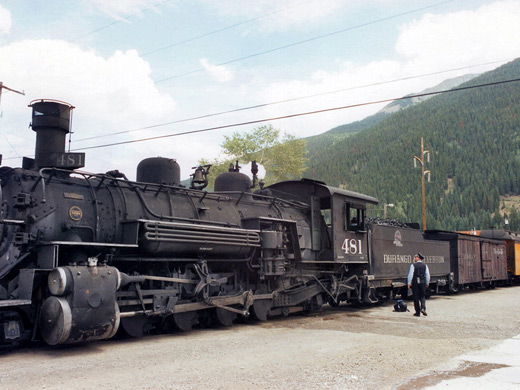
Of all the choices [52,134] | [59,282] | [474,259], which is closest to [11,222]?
[59,282]

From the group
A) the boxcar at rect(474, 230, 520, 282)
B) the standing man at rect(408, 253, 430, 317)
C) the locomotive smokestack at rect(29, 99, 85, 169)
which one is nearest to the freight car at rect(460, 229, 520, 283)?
the boxcar at rect(474, 230, 520, 282)

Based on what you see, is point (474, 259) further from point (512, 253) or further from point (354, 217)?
point (354, 217)

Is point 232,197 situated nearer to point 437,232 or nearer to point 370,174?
point 437,232

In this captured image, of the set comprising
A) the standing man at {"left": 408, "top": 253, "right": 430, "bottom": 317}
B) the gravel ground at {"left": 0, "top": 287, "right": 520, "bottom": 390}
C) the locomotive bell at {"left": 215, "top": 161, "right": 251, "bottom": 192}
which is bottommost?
the gravel ground at {"left": 0, "top": 287, "right": 520, "bottom": 390}

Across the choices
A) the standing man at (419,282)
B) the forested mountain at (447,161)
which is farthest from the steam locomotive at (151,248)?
the forested mountain at (447,161)

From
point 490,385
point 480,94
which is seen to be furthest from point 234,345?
point 480,94

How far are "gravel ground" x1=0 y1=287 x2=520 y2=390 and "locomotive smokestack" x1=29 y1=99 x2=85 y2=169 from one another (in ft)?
9.60

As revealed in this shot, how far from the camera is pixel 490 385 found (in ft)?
16.4

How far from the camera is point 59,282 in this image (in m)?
6.52

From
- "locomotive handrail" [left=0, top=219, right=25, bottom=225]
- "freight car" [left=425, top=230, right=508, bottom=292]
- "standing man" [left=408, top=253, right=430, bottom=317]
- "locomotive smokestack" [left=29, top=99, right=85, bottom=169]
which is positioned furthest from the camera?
"freight car" [left=425, top=230, right=508, bottom=292]

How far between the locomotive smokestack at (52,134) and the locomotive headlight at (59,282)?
1894mm

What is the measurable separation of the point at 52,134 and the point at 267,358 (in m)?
5.09

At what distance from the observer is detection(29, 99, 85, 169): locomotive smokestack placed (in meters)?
7.66

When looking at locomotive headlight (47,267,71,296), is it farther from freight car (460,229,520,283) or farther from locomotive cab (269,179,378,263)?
freight car (460,229,520,283)
